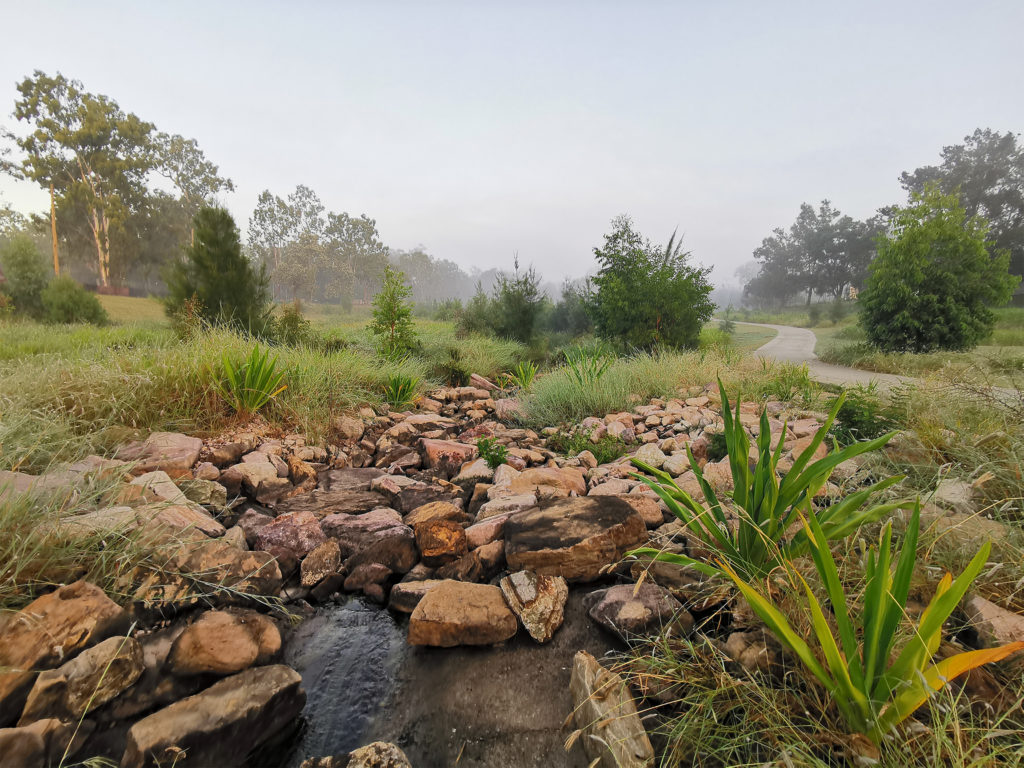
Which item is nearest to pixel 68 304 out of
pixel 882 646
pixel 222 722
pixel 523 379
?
pixel 523 379

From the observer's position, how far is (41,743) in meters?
1.14

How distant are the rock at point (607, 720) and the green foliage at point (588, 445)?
7.86 ft

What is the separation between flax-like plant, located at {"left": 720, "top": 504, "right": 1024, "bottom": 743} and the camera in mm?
906

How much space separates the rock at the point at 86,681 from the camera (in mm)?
1232

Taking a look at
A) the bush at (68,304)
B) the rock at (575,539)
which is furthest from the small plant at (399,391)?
the bush at (68,304)

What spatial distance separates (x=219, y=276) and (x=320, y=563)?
8662 mm

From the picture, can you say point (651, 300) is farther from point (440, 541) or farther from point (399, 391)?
point (440, 541)

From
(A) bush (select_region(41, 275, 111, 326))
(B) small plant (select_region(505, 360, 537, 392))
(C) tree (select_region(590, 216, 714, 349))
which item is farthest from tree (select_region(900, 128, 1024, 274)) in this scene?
(A) bush (select_region(41, 275, 111, 326))

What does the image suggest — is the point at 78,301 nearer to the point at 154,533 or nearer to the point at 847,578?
the point at 154,533

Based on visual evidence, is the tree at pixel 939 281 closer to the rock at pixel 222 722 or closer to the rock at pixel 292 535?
the rock at pixel 292 535

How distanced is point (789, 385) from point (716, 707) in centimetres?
464

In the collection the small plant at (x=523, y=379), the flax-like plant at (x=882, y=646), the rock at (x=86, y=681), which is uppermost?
the flax-like plant at (x=882, y=646)

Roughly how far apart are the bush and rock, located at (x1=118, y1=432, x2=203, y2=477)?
13.0 meters

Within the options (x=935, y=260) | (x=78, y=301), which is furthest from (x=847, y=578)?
(x=78, y=301)
